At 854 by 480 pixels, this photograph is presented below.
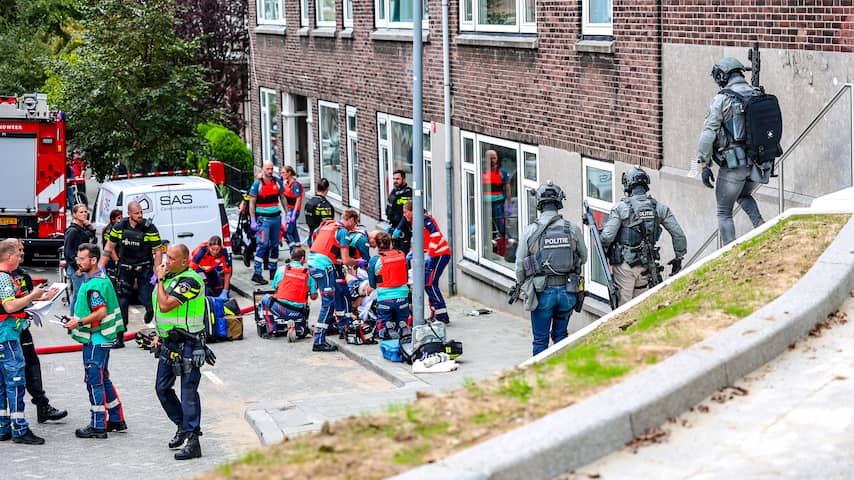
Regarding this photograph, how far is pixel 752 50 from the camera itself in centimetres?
1238

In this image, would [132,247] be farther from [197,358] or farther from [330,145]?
[330,145]

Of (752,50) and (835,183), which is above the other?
(752,50)

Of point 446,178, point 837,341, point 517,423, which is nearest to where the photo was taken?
point 517,423

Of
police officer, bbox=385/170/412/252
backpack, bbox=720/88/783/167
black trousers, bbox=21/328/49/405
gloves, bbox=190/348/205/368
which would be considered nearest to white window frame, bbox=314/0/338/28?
police officer, bbox=385/170/412/252

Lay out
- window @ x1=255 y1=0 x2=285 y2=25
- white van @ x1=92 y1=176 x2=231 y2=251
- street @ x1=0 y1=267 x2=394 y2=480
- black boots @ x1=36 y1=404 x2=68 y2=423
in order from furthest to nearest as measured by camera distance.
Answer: window @ x1=255 y1=0 x2=285 y2=25
white van @ x1=92 y1=176 x2=231 y2=251
black boots @ x1=36 y1=404 x2=68 y2=423
street @ x1=0 y1=267 x2=394 y2=480

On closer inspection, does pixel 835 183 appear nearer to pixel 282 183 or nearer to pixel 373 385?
pixel 373 385

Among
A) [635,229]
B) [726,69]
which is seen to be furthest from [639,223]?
[726,69]

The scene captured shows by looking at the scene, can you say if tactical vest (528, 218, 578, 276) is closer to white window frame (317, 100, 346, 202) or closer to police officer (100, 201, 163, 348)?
police officer (100, 201, 163, 348)

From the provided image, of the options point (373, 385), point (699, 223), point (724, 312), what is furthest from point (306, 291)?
point (724, 312)

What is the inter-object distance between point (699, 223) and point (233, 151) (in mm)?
21135

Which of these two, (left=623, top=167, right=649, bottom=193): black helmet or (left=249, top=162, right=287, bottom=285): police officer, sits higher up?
(left=623, top=167, right=649, bottom=193): black helmet

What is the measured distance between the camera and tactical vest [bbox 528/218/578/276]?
481 inches

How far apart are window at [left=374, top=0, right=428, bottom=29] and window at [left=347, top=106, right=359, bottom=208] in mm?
2448

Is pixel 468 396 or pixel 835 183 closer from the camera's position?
pixel 468 396
